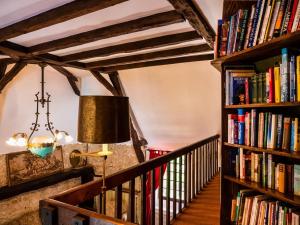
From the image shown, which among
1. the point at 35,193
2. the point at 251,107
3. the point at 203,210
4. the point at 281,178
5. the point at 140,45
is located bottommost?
the point at 35,193

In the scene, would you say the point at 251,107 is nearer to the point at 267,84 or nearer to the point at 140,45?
the point at 267,84

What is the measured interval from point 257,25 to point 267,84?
396mm

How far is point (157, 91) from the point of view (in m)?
5.24

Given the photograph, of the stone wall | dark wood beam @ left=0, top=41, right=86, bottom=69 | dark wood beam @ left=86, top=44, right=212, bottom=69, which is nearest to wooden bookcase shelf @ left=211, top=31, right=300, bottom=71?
dark wood beam @ left=86, top=44, right=212, bottom=69

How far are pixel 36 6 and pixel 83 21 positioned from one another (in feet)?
1.73

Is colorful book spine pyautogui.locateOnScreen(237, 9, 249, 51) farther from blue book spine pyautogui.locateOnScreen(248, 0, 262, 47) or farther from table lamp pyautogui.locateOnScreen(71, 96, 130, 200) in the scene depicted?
table lamp pyautogui.locateOnScreen(71, 96, 130, 200)

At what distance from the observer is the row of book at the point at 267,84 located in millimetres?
1404

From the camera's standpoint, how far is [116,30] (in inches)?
107

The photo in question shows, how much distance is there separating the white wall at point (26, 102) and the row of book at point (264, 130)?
4529 millimetres

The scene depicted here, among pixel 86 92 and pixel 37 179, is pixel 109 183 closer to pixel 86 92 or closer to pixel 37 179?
pixel 37 179

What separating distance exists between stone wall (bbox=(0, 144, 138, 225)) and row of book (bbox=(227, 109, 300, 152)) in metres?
4.94

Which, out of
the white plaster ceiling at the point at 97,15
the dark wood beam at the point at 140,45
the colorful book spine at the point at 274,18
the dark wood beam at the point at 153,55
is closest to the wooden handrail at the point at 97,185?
the colorful book spine at the point at 274,18

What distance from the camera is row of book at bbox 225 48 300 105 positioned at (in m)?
1.40

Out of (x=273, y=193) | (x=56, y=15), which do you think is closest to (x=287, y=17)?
(x=273, y=193)
